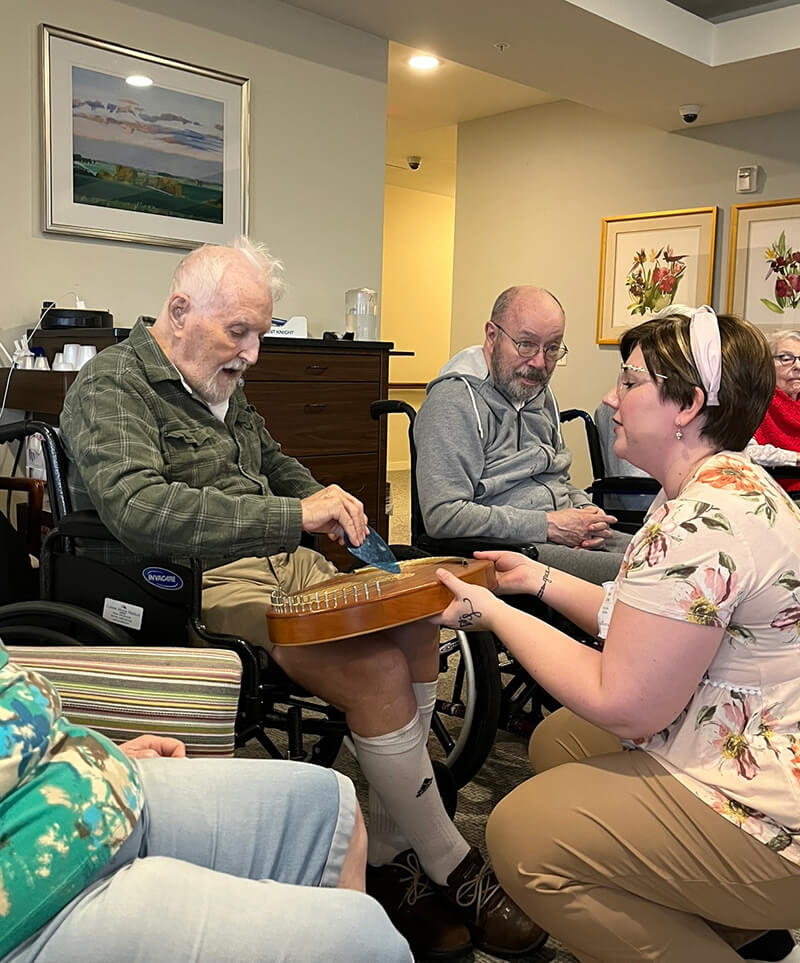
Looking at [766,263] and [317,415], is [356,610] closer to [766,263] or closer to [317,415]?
[317,415]

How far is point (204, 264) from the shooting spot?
1.99 metres

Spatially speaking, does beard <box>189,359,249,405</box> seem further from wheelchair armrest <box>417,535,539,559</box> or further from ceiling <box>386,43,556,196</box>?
ceiling <box>386,43,556,196</box>

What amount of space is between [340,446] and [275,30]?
1.88 metres

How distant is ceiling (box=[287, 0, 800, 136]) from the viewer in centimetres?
413

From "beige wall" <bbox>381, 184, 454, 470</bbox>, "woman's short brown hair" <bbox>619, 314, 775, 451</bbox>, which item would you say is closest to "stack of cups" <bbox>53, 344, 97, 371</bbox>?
"woman's short brown hair" <bbox>619, 314, 775, 451</bbox>

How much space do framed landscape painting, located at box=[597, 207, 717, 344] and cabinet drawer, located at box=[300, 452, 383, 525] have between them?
2821 millimetres

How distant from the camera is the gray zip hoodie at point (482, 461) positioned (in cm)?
239

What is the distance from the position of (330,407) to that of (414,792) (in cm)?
218

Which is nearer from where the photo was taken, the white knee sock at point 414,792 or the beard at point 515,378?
the white knee sock at point 414,792

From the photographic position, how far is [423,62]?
541cm

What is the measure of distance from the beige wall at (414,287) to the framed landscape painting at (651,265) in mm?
3342

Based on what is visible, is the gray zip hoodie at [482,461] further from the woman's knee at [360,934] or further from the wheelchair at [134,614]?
the woman's knee at [360,934]

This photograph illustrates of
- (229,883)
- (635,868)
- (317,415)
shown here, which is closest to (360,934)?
(229,883)

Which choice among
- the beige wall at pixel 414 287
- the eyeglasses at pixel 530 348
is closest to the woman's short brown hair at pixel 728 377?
the eyeglasses at pixel 530 348
